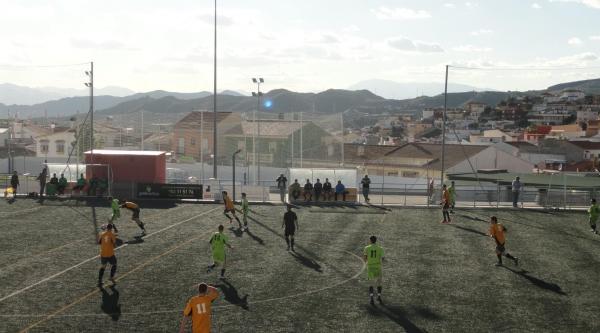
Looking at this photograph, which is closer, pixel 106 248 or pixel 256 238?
pixel 106 248

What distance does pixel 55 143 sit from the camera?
220 feet

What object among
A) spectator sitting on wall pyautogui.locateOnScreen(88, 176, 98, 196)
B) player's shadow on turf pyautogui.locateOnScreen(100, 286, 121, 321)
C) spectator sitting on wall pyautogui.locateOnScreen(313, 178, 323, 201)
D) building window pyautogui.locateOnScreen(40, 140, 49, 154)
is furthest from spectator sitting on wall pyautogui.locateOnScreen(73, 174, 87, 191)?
building window pyautogui.locateOnScreen(40, 140, 49, 154)

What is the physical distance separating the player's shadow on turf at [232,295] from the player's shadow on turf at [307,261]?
314 centimetres

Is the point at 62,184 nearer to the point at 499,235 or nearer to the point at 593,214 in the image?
the point at 499,235

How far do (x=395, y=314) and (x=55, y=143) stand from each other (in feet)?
193

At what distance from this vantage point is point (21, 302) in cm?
1580

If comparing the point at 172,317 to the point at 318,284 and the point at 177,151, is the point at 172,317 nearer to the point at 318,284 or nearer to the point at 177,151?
the point at 318,284

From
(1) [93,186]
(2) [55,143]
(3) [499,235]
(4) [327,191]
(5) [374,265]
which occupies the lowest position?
(4) [327,191]

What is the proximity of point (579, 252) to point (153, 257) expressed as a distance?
590 inches

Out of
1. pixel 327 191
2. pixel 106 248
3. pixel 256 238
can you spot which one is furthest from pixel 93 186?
pixel 106 248

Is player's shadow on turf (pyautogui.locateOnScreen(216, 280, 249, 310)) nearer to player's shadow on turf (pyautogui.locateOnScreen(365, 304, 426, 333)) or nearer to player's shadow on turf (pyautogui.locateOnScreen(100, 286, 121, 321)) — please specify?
player's shadow on turf (pyautogui.locateOnScreen(100, 286, 121, 321))

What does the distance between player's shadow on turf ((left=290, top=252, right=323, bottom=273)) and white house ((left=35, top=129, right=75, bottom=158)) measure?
50.4m

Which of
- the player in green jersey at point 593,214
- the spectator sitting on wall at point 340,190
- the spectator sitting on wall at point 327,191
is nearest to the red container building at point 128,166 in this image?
the spectator sitting on wall at point 327,191

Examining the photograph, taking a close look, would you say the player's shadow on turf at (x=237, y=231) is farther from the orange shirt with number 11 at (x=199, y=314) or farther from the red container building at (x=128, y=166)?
the orange shirt with number 11 at (x=199, y=314)
